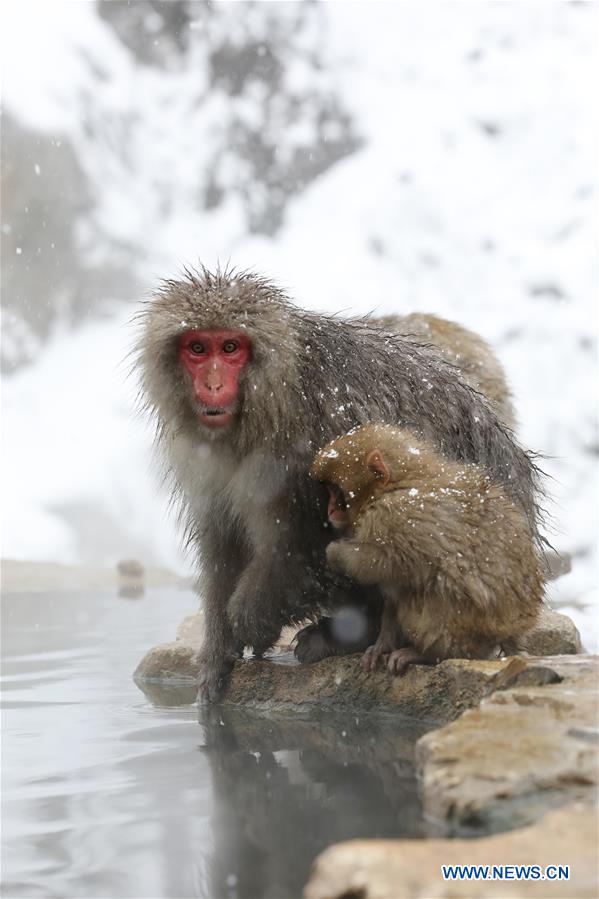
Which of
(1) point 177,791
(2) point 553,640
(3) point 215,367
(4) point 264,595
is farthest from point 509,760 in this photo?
(2) point 553,640

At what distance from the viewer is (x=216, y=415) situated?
3.52 m

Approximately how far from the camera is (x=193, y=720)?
368 cm

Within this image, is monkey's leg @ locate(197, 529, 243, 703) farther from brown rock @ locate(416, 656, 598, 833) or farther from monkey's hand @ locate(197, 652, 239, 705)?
brown rock @ locate(416, 656, 598, 833)

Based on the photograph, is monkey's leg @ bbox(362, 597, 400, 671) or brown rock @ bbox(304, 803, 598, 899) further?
monkey's leg @ bbox(362, 597, 400, 671)

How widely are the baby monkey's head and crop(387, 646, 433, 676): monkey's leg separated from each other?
0.44 m

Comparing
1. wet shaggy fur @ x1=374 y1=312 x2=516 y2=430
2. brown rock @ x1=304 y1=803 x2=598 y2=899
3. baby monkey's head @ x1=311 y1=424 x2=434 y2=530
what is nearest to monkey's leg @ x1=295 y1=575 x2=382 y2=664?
baby monkey's head @ x1=311 y1=424 x2=434 y2=530

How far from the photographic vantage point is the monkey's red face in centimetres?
348

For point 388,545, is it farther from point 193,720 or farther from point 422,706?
point 193,720

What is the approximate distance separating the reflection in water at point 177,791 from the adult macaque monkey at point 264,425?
427 mm

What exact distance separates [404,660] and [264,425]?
0.91 meters

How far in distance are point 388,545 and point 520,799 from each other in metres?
1.25

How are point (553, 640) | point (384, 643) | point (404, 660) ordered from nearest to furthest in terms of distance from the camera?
point (404, 660), point (384, 643), point (553, 640)
